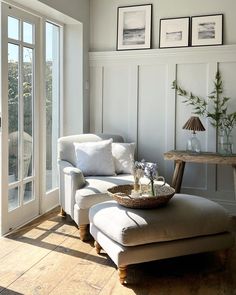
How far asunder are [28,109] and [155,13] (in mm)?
1850

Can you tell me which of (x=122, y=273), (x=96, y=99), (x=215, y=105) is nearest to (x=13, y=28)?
(x=96, y=99)

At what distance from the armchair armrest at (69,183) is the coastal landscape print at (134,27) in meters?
1.68

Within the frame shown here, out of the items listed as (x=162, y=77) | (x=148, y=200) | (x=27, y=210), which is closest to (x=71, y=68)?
(x=162, y=77)

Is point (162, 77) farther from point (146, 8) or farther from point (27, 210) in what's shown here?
point (27, 210)

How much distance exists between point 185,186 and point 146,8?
2.12 m

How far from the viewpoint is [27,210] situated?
12.3 feet

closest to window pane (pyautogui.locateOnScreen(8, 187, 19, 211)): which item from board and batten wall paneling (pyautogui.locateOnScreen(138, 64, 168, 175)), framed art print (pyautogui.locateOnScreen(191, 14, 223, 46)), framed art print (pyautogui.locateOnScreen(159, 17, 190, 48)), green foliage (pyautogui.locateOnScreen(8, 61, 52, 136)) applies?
green foliage (pyautogui.locateOnScreen(8, 61, 52, 136))

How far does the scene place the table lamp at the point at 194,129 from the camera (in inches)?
151

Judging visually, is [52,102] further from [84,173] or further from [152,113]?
[152,113]

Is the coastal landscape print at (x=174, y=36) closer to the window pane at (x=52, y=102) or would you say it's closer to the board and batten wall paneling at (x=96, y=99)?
the board and batten wall paneling at (x=96, y=99)

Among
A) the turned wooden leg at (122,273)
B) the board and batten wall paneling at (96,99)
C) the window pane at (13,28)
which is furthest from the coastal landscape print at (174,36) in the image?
the turned wooden leg at (122,273)

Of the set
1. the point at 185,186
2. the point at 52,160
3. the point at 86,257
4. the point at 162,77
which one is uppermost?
the point at 162,77

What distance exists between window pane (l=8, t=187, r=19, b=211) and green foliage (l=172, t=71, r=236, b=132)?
2078mm

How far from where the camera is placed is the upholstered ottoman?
2430mm
